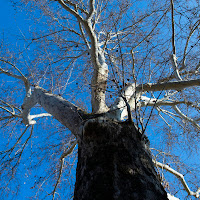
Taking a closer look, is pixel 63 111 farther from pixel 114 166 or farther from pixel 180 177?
pixel 180 177

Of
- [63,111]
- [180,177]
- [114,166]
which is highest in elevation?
[63,111]

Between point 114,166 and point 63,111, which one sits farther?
point 63,111

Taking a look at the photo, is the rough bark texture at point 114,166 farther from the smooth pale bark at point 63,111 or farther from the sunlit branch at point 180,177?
the sunlit branch at point 180,177

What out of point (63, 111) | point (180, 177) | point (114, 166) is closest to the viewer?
point (114, 166)

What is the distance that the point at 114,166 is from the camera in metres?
1.24

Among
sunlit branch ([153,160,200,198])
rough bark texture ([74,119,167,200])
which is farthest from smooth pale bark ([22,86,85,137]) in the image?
sunlit branch ([153,160,200,198])

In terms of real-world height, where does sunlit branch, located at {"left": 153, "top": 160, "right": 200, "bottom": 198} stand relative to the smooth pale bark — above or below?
below

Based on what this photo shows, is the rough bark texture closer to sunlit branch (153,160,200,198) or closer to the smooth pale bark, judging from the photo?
the smooth pale bark

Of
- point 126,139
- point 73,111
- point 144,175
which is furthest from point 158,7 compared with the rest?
point 144,175

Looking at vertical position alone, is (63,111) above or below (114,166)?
above

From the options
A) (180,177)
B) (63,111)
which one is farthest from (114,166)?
(180,177)

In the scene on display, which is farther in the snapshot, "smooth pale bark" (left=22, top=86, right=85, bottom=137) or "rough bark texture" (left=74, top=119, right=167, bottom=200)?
"smooth pale bark" (left=22, top=86, right=85, bottom=137)

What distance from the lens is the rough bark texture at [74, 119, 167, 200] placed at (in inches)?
42.7

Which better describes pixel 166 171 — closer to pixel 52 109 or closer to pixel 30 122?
pixel 52 109
